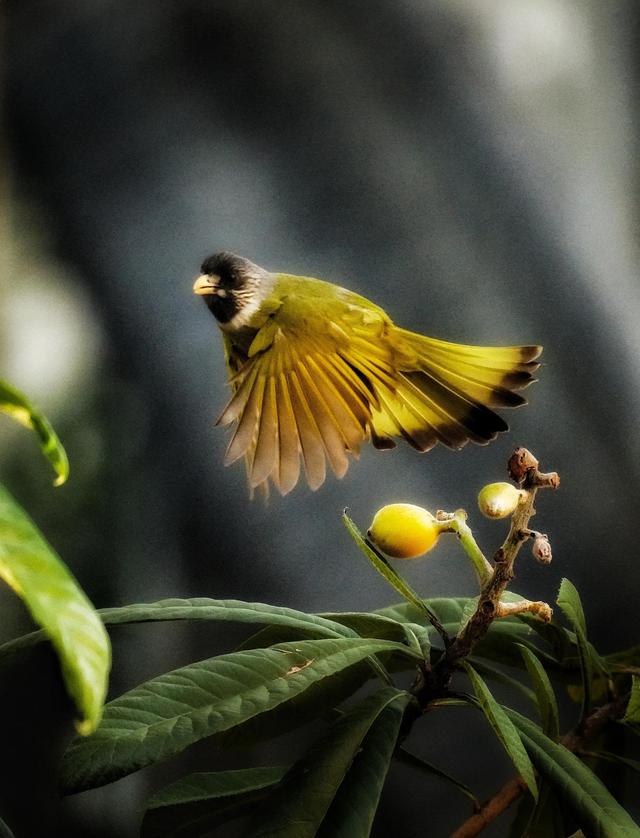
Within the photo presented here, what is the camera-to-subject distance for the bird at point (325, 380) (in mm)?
1130

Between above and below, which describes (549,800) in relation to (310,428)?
below

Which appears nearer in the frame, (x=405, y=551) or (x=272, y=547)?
(x=405, y=551)

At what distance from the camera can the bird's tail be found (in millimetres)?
1135

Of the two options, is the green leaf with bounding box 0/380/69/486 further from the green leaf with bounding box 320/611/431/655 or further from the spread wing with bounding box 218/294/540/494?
the spread wing with bounding box 218/294/540/494

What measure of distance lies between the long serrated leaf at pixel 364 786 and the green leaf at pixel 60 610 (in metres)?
0.32

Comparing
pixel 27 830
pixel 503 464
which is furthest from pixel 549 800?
pixel 27 830

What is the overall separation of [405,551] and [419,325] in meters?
0.48

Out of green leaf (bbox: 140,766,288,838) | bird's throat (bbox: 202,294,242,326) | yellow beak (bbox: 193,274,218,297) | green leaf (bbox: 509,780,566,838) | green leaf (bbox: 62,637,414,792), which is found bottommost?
green leaf (bbox: 140,766,288,838)

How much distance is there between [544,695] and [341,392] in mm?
490

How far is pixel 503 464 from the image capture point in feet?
3.79

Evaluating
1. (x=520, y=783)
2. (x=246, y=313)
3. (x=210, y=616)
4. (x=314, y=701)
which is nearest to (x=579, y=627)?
(x=520, y=783)

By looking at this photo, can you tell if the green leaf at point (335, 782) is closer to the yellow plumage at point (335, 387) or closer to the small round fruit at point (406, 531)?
the small round fruit at point (406, 531)

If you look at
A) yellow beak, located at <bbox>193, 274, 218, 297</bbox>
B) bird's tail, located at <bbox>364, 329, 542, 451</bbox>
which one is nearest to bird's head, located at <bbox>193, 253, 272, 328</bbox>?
yellow beak, located at <bbox>193, 274, 218, 297</bbox>

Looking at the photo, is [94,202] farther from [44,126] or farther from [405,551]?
[405,551]
